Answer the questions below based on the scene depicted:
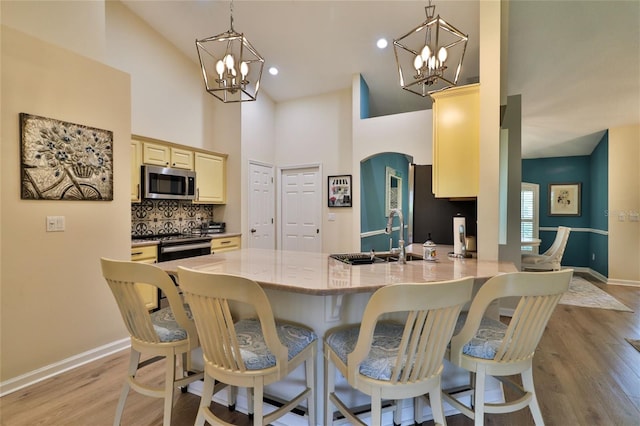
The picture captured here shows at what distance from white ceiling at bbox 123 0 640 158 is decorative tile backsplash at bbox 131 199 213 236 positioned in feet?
7.49

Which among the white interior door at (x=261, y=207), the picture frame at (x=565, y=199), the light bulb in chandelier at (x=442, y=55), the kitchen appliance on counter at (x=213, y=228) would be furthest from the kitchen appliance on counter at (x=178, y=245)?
the picture frame at (x=565, y=199)

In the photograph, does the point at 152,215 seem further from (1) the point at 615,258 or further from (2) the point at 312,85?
(1) the point at 615,258

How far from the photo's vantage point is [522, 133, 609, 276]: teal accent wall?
5.69 meters

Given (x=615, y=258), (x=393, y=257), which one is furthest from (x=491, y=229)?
(x=615, y=258)

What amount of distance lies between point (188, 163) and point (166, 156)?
34 cm

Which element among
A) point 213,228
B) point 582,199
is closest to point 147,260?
point 213,228

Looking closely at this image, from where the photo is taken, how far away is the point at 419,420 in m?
1.79

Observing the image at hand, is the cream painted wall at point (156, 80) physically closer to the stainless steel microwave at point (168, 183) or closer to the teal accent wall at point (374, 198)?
the stainless steel microwave at point (168, 183)

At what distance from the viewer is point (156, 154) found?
3918mm

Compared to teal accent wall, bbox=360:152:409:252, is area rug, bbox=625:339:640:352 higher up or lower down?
lower down

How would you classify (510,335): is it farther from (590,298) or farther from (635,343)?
(590,298)

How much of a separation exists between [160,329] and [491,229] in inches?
89.7

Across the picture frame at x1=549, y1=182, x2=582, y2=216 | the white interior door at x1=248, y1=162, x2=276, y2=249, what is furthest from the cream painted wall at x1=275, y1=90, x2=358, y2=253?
the picture frame at x1=549, y1=182, x2=582, y2=216

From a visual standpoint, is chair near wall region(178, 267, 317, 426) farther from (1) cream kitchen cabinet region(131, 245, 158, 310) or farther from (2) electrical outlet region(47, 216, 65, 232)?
(1) cream kitchen cabinet region(131, 245, 158, 310)
